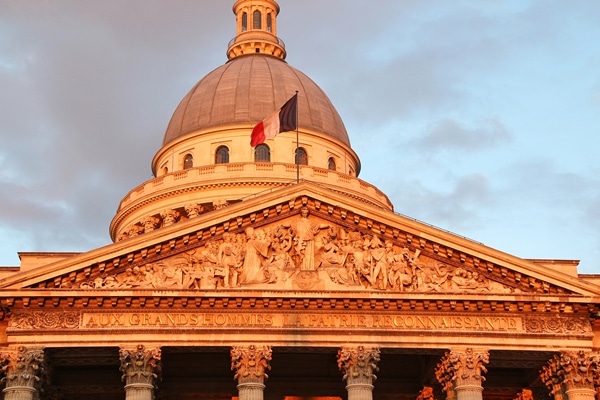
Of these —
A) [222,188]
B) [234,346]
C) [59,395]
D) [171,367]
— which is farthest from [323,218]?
[222,188]

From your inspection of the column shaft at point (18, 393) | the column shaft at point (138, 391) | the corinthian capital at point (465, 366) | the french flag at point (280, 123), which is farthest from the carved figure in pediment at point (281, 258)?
the column shaft at point (18, 393)

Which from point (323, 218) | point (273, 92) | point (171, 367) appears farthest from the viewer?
point (273, 92)

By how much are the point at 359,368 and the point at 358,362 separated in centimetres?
23

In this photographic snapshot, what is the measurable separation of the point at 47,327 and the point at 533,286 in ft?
62.4

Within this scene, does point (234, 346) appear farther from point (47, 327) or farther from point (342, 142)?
point (342, 142)

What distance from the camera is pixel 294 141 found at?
77688 millimetres

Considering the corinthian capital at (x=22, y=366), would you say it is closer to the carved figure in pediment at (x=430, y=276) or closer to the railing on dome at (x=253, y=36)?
the carved figure in pediment at (x=430, y=276)

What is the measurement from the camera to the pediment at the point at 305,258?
144ft

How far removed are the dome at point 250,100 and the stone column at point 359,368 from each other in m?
37.2

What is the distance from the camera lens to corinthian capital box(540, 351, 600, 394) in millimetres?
43875

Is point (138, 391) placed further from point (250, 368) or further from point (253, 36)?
point (253, 36)

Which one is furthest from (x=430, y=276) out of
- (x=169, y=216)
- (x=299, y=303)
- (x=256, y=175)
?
(x=169, y=216)

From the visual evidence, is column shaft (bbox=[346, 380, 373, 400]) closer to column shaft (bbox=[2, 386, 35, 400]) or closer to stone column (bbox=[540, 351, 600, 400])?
stone column (bbox=[540, 351, 600, 400])

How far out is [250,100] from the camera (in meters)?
80.2
